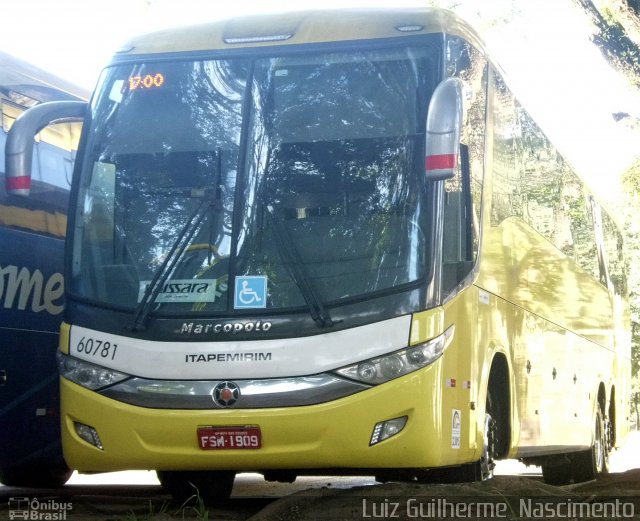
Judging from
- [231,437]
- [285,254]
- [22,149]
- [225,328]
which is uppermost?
[22,149]

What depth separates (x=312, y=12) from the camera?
10047 millimetres

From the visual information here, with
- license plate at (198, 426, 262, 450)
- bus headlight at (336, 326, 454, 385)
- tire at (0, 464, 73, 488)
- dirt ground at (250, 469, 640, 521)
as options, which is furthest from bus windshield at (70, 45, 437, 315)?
tire at (0, 464, 73, 488)

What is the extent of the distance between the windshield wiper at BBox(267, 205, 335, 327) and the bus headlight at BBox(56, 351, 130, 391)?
1.36 m

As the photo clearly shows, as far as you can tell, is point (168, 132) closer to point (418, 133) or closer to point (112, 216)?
point (112, 216)

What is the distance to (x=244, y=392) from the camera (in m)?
8.84

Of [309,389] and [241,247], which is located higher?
[241,247]

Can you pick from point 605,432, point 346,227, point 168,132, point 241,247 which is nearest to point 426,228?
point 346,227

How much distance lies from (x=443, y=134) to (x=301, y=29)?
1762 mm

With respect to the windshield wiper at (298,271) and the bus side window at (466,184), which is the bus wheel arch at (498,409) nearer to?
the bus side window at (466,184)

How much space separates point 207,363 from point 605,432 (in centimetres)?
895

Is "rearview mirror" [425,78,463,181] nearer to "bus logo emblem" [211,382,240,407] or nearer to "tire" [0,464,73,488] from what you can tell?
"bus logo emblem" [211,382,240,407]

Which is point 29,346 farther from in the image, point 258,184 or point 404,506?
point 404,506

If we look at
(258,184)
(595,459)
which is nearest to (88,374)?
(258,184)

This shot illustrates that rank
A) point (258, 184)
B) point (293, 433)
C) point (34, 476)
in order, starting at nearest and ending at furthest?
point (293, 433) → point (258, 184) → point (34, 476)
